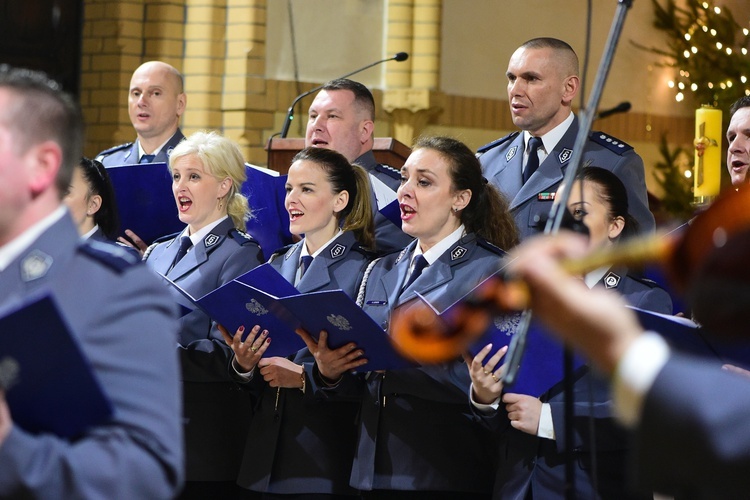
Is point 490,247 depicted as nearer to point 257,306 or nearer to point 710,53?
point 257,306

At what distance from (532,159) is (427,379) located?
1.27m

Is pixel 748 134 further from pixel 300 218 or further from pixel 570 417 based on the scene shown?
pixel 570 417

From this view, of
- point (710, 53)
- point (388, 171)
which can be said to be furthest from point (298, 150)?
point (710, 53)

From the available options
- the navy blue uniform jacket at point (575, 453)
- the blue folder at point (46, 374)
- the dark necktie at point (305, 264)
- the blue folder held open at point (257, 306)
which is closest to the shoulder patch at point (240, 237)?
the dark necktie at point (305, 264)

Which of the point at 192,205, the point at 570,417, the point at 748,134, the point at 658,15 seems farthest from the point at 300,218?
the point at 658,15

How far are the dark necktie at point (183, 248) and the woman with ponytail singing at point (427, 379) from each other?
0.80 meters

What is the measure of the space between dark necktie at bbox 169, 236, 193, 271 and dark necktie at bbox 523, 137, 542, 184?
128 centimetres

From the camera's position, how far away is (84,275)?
1820 mm

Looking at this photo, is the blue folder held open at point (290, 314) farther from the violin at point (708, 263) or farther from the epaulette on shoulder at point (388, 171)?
the violin at point (708, 263)

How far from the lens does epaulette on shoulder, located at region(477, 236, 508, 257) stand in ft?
12.1

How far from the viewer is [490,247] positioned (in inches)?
146

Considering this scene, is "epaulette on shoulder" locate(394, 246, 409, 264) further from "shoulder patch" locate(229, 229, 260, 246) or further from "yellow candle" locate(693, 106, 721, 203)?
"yellow candle" locate(693, 106, 721, 203)

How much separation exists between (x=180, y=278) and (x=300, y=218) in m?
0.48

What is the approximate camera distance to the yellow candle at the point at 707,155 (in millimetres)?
4605
